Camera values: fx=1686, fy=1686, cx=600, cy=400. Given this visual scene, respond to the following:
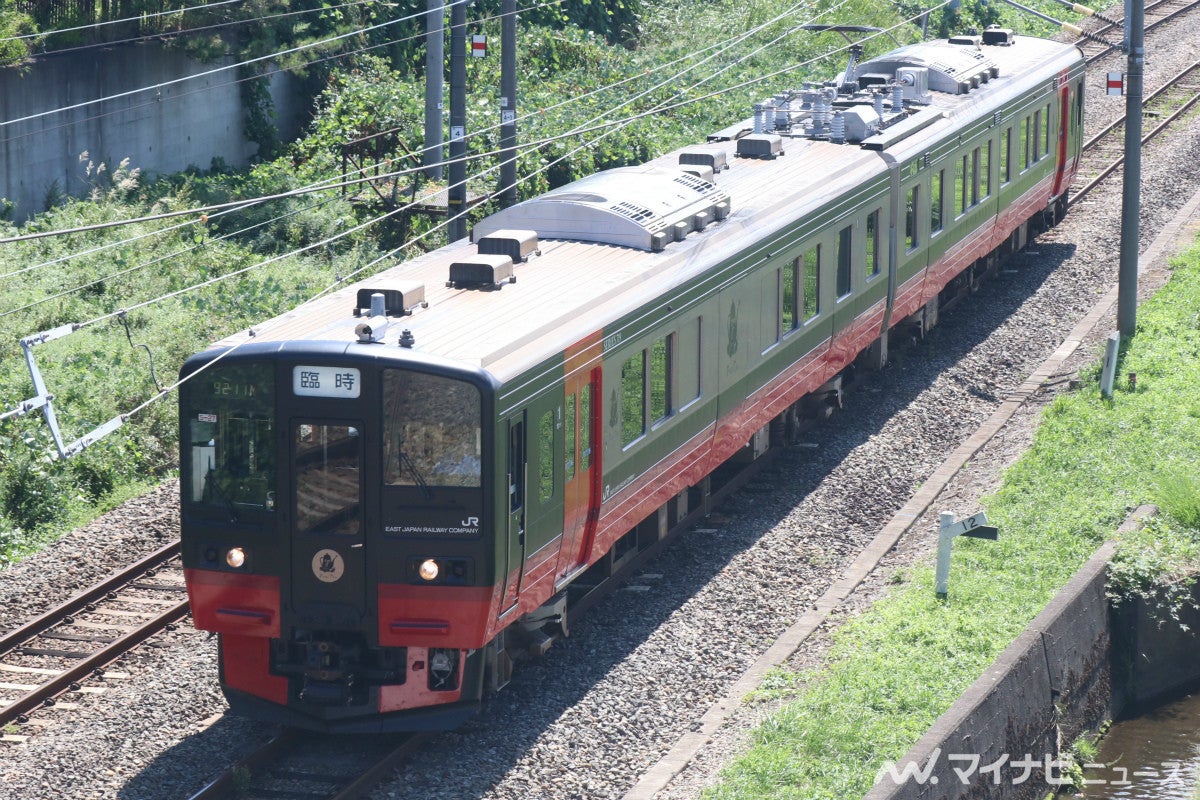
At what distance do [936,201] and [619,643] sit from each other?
8.60 m

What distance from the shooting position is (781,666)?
11469 mm

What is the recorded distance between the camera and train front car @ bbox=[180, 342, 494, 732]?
32.1ft

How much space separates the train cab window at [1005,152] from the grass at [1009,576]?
3389 millimetres

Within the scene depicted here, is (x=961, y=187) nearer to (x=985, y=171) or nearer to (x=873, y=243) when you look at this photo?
(x=985, y=171)

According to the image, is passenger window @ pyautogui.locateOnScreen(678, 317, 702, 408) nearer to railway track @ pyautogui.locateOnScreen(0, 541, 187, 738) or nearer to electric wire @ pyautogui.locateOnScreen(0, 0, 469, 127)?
railway track @ pyautogui.locateOnScreen(0, 541, 187, 738)

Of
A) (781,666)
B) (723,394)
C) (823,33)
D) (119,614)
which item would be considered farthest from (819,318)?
(823,33)

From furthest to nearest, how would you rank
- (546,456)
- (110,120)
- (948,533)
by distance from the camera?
(110,120), (948,533), (546,456)

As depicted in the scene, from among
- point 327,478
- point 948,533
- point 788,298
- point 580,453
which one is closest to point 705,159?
point 788,298

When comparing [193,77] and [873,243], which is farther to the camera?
[193,77]

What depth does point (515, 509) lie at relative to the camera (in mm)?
10180

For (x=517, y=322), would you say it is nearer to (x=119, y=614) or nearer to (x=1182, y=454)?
(x=119, y=614)

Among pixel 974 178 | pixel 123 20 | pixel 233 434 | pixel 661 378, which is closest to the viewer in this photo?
pixel 233 434

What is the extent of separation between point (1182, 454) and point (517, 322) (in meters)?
7.27

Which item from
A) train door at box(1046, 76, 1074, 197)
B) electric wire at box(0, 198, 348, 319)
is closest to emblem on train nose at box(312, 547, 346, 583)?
electric wire at box(0, 198, 348, 319)
